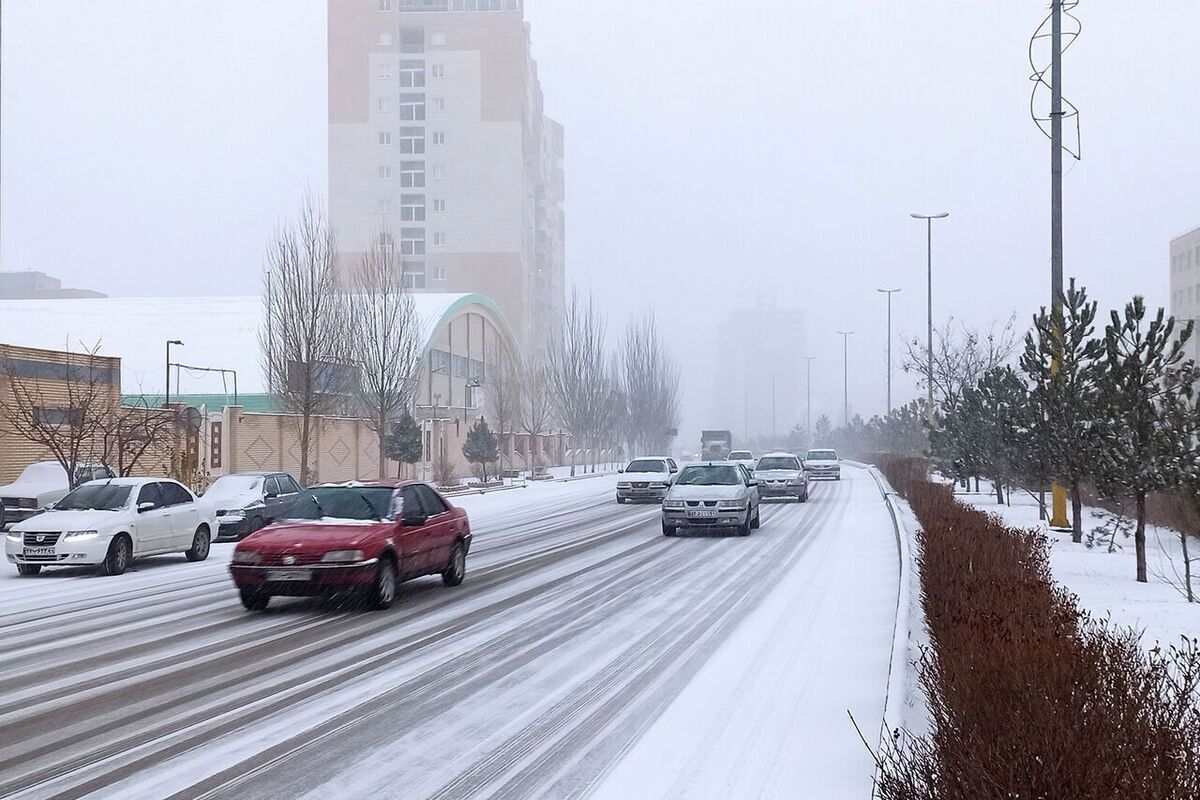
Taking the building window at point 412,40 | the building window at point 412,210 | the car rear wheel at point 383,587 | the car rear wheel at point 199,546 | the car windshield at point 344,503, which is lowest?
the car rear wheel at point 199,546

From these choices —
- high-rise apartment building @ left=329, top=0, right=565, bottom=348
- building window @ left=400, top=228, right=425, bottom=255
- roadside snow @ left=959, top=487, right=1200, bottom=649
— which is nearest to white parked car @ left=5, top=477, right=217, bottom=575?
roadside snow @ left=959, top=487, right=1200, bottom=649

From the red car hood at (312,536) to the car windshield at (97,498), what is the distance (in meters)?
6.69

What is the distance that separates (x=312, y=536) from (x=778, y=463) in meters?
27.5

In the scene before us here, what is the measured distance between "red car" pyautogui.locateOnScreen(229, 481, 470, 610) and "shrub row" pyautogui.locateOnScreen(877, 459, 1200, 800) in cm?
717

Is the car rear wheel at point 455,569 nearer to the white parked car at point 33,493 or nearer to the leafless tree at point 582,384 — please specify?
the white parked car at point 33,493

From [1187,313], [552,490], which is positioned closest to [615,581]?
[552,490]

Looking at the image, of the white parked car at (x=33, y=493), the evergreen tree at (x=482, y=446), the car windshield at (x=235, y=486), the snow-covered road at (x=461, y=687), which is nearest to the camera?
the snow-covered road at (x=461, y=687)

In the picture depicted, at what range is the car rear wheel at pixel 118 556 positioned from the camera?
18.7m

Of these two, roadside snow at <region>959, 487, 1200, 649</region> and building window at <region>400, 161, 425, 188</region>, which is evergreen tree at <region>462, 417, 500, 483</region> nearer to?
roadside snow at <region>959, 487, 1200, 649</region>

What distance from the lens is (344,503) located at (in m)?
14.7

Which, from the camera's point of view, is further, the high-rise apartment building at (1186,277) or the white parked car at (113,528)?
the high-rise apartment building at (1186,277)

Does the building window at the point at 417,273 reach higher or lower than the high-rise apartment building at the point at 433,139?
lower

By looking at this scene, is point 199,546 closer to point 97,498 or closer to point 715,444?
point 97,498

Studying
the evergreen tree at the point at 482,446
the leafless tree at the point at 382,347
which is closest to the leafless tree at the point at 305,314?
the leafless tree at the point at 382,347
